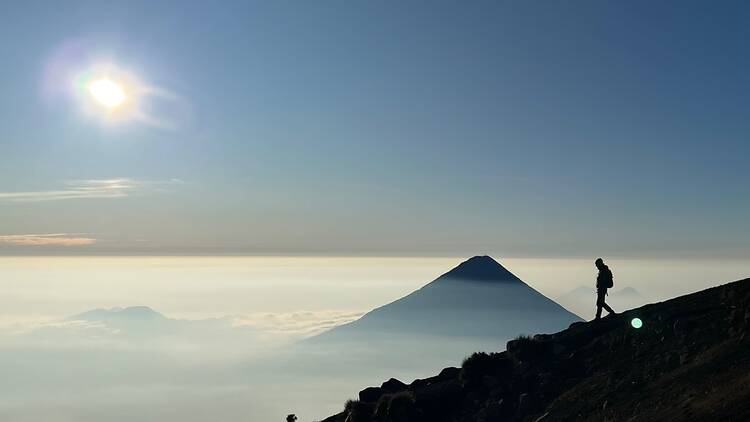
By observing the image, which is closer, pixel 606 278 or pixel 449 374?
pixel 606 278

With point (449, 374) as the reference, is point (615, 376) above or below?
above

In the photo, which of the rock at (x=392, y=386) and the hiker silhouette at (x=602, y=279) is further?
the rock at (x=392, y=386)

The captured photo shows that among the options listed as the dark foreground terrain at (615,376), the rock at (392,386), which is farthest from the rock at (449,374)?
the rock at (392,386)

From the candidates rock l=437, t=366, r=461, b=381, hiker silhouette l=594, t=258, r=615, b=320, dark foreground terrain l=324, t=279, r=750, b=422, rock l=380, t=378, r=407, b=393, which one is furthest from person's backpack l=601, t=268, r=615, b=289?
rock l=380, t=378, r=407, b=393

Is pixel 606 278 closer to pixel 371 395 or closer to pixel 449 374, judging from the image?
pixel 449 374

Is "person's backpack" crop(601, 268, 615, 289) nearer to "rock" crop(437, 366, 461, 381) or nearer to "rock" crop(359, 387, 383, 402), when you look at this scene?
"rock" crop(437, 366, 461, 381)

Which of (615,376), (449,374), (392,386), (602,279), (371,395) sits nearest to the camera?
(615,376)

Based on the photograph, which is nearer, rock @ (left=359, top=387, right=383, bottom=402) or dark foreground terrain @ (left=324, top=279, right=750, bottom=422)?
dark foreground terrain @ (left=324, top=279, right=750, bottom=422)

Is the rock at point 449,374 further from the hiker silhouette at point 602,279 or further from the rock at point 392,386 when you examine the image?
the hiker silhouette at point 602,279

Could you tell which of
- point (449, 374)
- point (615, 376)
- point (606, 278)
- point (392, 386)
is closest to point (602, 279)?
point (606, 278)
